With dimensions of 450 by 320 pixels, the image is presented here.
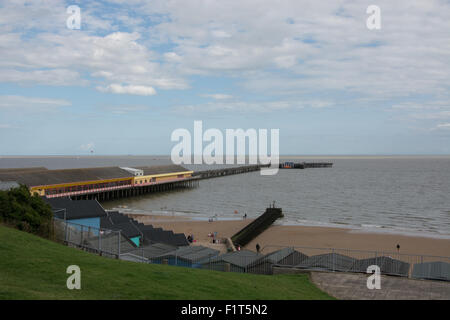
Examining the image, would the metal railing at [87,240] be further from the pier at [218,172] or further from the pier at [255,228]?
the pier at [218,172]

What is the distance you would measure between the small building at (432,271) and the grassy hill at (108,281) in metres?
4.88

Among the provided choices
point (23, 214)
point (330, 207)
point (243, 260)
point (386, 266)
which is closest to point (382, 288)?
point (386, 266)

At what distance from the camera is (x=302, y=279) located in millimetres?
13141

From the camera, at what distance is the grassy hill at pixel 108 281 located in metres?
8.45

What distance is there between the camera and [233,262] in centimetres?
1669

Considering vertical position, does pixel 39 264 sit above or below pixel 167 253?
above

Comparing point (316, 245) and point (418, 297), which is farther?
point (316, 245)

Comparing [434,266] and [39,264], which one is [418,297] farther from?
[39,264]

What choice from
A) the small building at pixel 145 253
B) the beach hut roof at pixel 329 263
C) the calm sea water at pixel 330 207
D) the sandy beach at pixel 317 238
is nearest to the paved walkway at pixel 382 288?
the beach hut roof at pixel 329 263

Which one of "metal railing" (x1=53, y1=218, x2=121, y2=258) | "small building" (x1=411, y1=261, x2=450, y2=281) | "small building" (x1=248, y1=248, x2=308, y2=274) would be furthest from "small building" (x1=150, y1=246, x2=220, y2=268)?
"small building" (x1=411, y1=261, x2=450, y2=281)

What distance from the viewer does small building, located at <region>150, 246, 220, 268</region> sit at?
695 inches

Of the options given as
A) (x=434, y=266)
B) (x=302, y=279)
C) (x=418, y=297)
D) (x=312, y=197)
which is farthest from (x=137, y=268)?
(x=312, y=197)

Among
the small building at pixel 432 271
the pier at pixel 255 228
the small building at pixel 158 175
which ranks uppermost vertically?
the small building at pixel 432 271
